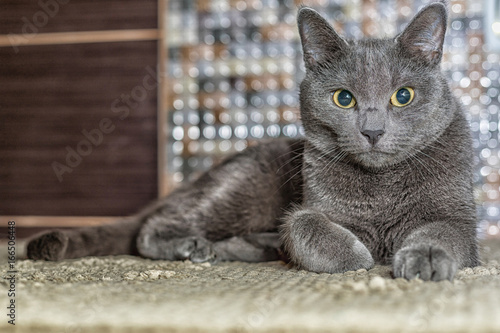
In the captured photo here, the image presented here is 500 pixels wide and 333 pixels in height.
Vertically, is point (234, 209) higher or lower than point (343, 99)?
lower

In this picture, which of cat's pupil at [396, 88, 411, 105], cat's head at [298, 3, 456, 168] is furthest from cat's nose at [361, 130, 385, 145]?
cat's pupil at [396, 88, 411, 105]

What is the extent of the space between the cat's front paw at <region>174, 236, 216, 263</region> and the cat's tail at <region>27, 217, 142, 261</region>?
0.26 metres

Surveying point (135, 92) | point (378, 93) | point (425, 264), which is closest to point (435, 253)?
point (425, 264)

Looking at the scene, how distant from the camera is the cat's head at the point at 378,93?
121 centimetres

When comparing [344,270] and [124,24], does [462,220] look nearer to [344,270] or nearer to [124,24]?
[344,270]

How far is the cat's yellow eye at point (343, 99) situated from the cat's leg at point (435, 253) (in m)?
0.33

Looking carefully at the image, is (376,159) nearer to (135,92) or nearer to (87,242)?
(87,242)

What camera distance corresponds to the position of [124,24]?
3.02 metres

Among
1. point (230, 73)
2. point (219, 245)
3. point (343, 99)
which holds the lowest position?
point (219, 245)

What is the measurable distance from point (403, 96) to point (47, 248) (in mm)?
1038

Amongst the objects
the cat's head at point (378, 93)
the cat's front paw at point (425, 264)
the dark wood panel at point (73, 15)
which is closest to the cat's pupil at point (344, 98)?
the cat's head at point (378, 93)

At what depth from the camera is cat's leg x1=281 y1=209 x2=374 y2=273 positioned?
3.82ft

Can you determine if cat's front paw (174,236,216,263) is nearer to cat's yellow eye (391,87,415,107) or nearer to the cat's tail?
the cat's tail

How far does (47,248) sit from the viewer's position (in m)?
1.51
